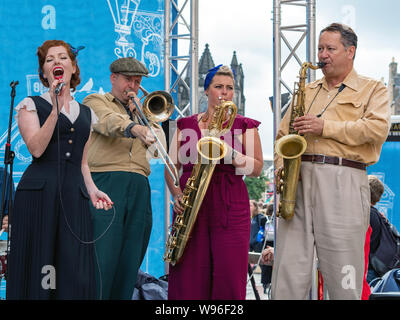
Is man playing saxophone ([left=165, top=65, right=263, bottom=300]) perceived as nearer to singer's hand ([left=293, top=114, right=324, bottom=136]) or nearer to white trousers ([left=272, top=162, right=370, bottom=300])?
white trousers ([left=272, top=162, right=370, bottom=300])

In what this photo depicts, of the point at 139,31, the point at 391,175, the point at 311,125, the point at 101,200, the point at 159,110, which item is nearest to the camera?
the point at 101,200

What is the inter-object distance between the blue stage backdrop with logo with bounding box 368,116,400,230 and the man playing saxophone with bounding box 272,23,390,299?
454cm

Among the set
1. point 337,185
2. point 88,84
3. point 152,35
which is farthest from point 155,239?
point 337,185

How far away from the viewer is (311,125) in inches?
126

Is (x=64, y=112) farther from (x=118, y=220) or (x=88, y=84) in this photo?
(x=88, y=84)

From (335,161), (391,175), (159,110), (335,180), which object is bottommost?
(391,175)

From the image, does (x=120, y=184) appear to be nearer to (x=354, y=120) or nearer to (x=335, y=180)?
(x=335, y=180)

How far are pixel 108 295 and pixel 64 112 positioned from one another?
4.17 ft

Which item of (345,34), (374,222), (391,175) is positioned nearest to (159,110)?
(345,34)

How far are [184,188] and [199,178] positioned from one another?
0.17 meters

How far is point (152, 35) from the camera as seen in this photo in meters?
5.80

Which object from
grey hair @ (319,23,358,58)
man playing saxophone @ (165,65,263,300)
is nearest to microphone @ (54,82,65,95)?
man playing saxophone @ (165,65,263,300)

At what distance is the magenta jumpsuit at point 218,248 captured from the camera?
140 inches

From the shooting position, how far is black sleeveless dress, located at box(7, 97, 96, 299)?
2.86m
